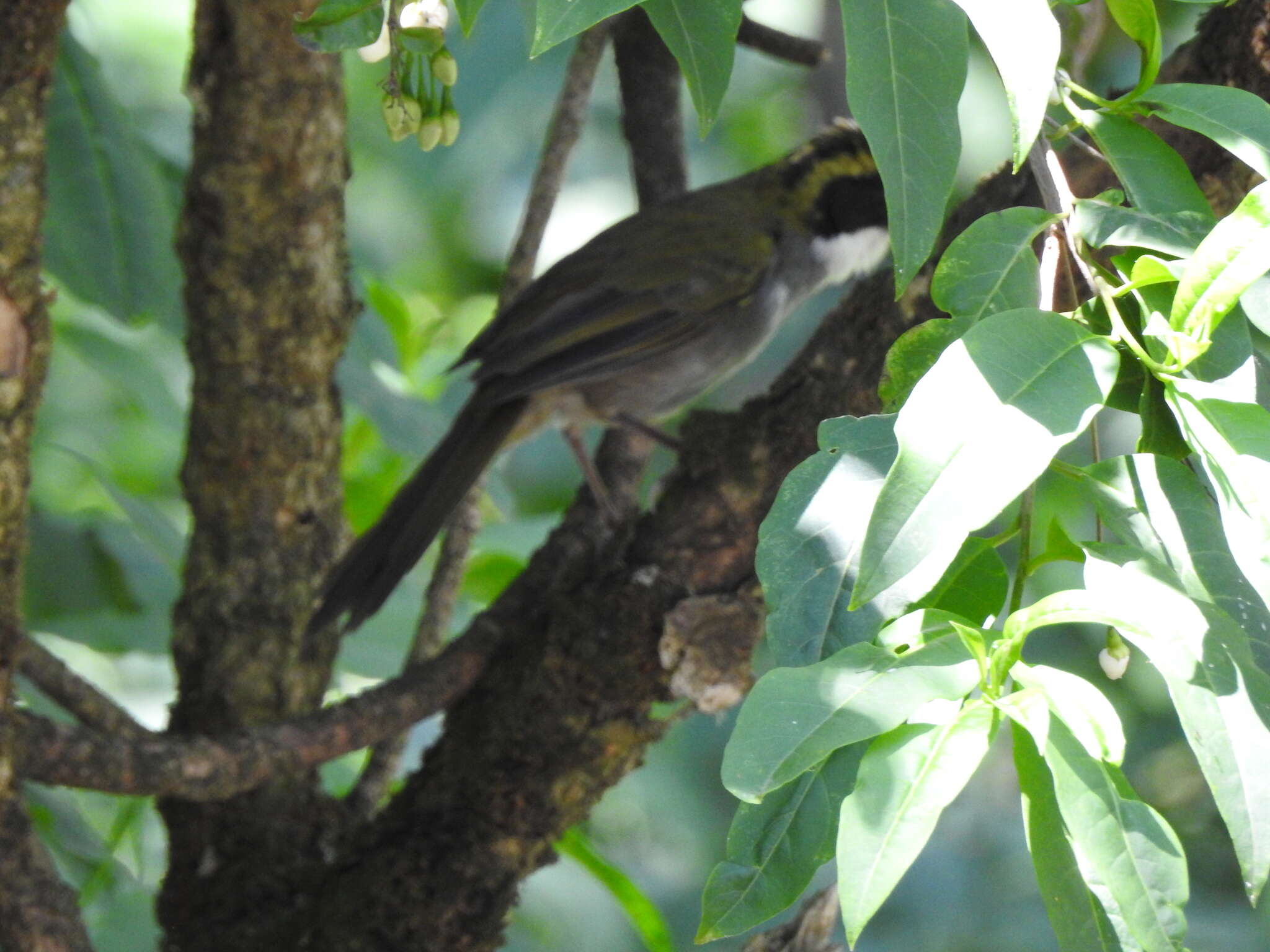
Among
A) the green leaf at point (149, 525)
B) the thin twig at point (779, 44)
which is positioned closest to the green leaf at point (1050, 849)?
Answer: the green leaf at point (149, 525)

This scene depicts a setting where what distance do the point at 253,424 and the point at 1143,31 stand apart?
1.60m

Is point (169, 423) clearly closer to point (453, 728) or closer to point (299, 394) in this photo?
point (299, 394)

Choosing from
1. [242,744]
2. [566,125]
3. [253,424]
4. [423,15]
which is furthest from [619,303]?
[423,15]

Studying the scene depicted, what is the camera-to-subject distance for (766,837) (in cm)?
86

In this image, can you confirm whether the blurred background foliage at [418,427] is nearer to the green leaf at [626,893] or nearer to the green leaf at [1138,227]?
the green leaf at [626,893]

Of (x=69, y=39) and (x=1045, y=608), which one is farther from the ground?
(x=69, y=39)

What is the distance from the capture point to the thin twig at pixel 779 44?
9.03 feet

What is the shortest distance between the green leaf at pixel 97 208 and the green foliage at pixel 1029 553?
1.74 metres

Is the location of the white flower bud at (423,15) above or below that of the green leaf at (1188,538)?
above

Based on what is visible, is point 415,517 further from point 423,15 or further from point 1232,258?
point 1232,258

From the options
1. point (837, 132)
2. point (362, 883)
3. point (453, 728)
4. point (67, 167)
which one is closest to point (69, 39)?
point (67, 167)

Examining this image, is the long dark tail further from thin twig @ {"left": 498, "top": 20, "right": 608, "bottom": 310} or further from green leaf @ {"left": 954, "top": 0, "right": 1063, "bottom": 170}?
green leaf @ {"left": 954, "top": 0, "right": 1063, "bottom": 170}

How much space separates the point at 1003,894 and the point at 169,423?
249 cm

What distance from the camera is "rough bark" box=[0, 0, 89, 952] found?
1.55 meters
